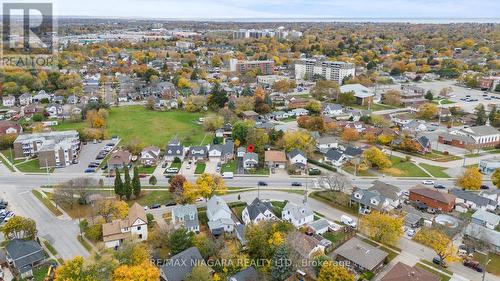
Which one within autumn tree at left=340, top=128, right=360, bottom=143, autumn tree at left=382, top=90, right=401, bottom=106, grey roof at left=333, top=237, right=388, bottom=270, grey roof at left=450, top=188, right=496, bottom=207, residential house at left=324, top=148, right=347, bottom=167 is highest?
autumn tree at left=382, top=90, right=401, bottom=106

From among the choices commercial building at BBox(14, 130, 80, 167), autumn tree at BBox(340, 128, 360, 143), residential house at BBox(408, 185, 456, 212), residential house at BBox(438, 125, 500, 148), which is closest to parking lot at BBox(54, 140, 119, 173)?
commercial building at BBox(14, 130, 80, 167)

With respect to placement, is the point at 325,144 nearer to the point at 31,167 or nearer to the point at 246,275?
the point at 246,275

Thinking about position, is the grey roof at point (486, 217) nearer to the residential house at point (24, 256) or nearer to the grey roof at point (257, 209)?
the grey roof at point (257, 209)

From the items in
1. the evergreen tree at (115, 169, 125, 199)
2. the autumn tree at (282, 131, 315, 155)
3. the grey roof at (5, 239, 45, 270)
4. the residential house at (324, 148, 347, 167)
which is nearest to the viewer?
the grey roof at (5, 239, 45, 270)

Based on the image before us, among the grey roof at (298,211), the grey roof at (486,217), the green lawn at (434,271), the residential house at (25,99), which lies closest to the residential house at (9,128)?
the residential house at (25,99)

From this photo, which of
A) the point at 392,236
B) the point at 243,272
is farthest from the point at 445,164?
the point at 243,272

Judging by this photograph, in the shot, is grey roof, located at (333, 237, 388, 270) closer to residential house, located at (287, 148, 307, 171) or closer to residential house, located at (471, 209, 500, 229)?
residential house, located at (471, 209, 500, 229)

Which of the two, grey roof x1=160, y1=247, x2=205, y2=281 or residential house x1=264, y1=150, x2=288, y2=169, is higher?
residential house x1=264, y1=150, x2=288, y2=169
